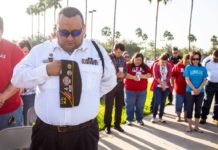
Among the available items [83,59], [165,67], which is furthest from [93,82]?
[165,67]

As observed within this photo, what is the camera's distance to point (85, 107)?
2.85 meters

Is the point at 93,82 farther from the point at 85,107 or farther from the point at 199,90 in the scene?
the point at 199,90

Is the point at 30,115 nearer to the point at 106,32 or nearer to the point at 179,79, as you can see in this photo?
the point at 179,79

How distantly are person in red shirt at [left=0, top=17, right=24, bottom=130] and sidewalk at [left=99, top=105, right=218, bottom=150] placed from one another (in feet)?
9.36

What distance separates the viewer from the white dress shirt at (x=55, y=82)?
2.76 m

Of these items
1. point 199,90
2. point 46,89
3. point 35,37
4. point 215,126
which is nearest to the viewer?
point 46,89

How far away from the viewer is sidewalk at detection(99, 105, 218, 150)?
6.66 m

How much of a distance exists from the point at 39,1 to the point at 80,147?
214ft

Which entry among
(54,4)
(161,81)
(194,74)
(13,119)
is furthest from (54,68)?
(54,4)

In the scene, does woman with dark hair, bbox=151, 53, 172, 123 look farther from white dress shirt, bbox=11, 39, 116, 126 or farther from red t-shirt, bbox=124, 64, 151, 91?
white dress shirt, bbox=11, 39, 116, 126

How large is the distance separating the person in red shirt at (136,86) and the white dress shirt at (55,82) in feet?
18.3

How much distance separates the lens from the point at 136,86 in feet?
28.0

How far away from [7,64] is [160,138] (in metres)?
4.46

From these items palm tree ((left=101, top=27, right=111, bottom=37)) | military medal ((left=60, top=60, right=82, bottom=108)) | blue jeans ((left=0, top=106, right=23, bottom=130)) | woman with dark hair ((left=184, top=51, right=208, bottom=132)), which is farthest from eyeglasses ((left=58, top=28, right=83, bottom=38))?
palm tree ((left=101, top=27, right=111, bottom=37))
